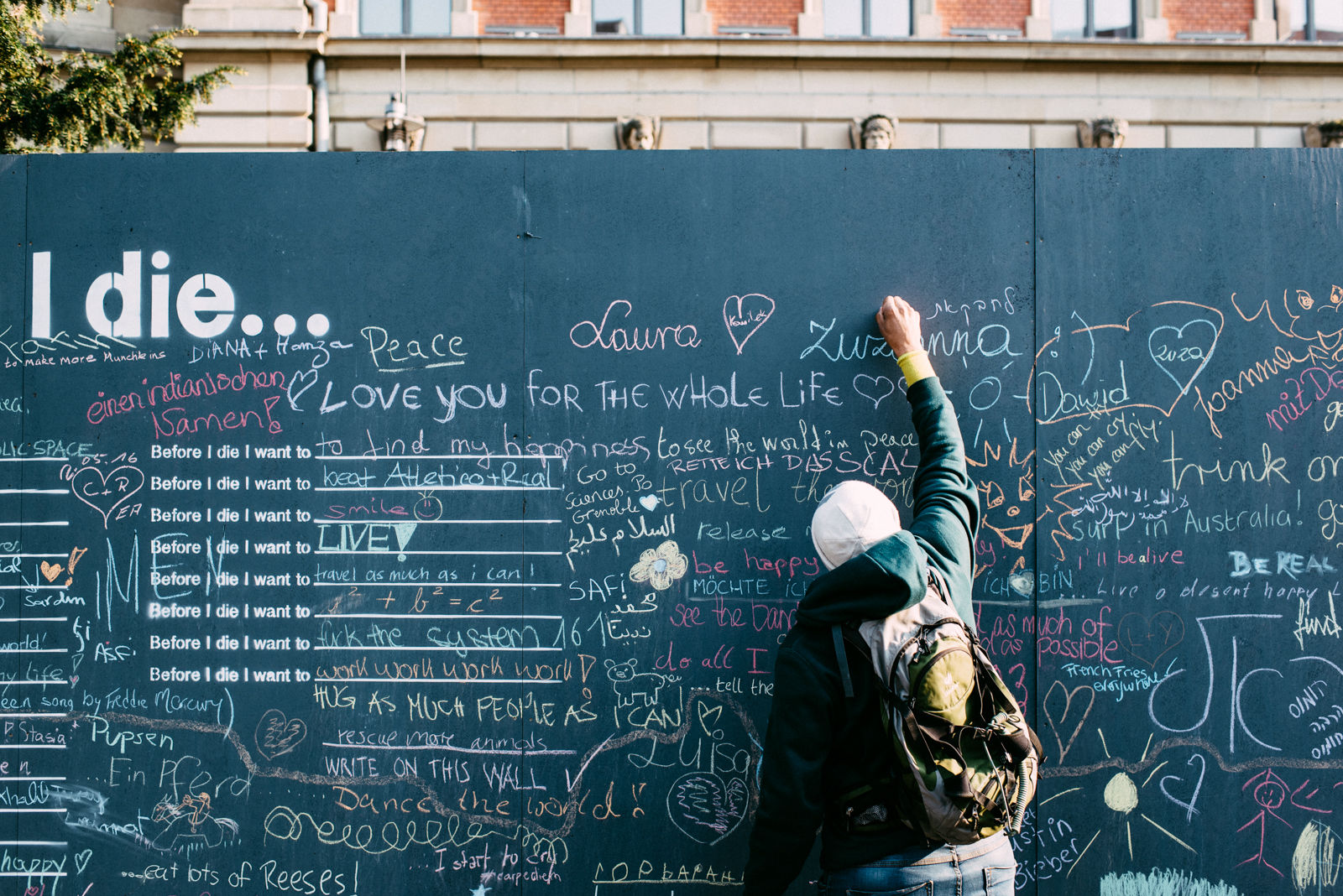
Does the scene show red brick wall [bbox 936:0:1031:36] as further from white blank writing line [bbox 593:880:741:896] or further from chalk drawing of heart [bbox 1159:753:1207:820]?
white blank writing line [bbox 593:880:741:896]

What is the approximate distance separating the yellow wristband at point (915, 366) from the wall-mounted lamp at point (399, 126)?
26.2 ft

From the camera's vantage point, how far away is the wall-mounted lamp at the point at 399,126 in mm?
9445

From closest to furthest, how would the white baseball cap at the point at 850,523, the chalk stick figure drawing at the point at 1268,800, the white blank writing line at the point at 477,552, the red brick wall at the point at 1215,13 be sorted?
the white baseball cap at the point at 850,523 < the chalk stick figure drawing at the point at 1268,800 < the white blank writing line at the point at 477,552 < the red brick wall at the point at 1215,13

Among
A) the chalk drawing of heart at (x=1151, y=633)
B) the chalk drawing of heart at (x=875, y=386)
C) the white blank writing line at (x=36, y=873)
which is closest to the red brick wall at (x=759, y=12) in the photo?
the chalk drawing of heart at (x=875, y=386)

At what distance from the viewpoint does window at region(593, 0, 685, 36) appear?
10211 millimetres

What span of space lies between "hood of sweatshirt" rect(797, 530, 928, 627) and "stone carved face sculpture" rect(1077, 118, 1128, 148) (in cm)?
951

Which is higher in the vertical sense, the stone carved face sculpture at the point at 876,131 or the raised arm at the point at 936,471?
the stone carved face sculpture at the point at 876,131

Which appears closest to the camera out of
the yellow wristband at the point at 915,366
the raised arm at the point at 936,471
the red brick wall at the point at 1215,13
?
the raised arm at the point at 936,471

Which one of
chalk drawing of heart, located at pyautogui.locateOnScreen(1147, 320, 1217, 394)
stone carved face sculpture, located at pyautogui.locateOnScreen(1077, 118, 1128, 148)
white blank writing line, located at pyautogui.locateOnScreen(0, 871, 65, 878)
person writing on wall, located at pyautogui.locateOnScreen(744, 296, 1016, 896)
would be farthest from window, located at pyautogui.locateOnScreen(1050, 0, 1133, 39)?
white blank writing line, located at pyautogui.locateOnScreen(0, 871, 65, 878)

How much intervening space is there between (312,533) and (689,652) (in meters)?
1.80

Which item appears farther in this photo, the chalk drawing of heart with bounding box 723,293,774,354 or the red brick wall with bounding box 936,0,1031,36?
the red brick wall with bounding box 936,0,1031,36

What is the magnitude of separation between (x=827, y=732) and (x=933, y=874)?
1.74 ft

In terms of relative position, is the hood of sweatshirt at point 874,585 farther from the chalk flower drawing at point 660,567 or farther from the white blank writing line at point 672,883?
the white blank writing line at point 672,883

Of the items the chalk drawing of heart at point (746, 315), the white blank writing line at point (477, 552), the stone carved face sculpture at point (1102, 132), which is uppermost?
the stone carved face sculpture at point (1102, 132)
